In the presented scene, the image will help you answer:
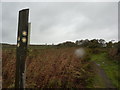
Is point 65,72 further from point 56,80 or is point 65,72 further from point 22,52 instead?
point 22,52

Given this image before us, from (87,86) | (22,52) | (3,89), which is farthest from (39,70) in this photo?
(22,52)

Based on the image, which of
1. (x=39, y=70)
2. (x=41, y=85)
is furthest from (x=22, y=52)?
(x=39, y=70)

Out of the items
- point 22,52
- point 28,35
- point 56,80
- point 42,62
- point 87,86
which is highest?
point 28,35

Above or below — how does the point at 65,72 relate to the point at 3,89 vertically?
above

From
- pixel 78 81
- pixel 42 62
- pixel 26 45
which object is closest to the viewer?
pixel 26 45

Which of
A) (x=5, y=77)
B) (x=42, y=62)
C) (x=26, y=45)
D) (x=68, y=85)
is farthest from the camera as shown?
(x=42, y=62)

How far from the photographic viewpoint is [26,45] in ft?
7.85

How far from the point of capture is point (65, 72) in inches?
180

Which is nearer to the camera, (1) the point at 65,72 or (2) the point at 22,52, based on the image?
(2) the point at 22,52

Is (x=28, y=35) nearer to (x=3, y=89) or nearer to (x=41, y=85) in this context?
(x=41, y=85)

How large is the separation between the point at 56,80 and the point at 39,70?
30.9 inches

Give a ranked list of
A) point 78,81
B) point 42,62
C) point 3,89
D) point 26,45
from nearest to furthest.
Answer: point 26,45, point 3,89, point 78,81, point 42,62

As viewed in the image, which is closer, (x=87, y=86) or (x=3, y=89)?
(x=3, y=89)

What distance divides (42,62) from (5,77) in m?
1.42
